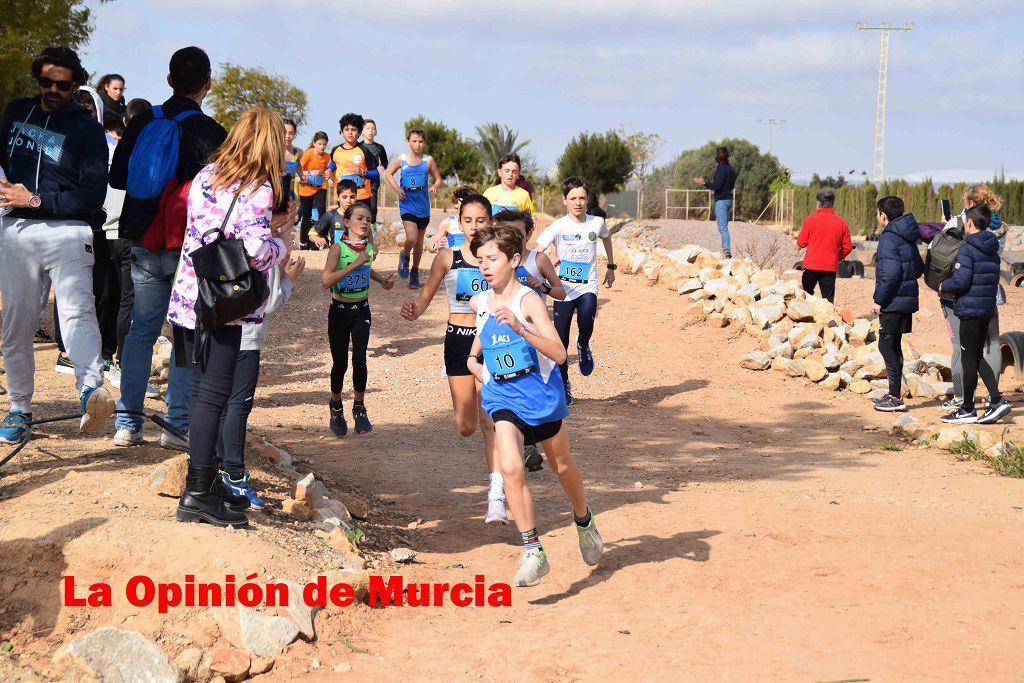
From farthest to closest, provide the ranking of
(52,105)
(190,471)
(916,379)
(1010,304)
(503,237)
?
(1010,304)
(916,379)
(52,105)
(503,237)
(190,471)

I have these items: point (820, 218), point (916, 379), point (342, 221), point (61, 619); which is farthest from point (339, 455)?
point (820, 218)

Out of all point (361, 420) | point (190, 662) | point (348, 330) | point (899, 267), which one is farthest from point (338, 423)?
point (899, 267)

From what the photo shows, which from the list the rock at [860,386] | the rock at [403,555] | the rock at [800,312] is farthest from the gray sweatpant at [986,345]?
the rock at [403,555]

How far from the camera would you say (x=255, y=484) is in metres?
5.91

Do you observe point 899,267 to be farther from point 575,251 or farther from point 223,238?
point 223,238

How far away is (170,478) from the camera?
5.23 metres

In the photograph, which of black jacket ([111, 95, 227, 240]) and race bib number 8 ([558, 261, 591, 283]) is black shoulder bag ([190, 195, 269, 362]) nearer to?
black jacket ([111, 95, 227, 240])

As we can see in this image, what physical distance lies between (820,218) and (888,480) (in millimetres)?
6283

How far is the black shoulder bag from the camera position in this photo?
4.57m

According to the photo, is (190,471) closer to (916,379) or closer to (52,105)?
(52,105)

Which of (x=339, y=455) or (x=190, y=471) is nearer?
(x=190, y=471)

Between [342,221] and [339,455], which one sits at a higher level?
[342,221]

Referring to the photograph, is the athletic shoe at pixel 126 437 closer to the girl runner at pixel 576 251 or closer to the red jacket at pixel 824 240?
the girl runner at pixel 576 251

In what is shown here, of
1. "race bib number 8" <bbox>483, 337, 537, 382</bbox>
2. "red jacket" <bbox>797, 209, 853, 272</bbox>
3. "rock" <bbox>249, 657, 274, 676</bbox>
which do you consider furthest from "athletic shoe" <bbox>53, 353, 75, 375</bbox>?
"red jacket" <bbox>797, 209, 853, 272</bbox>
